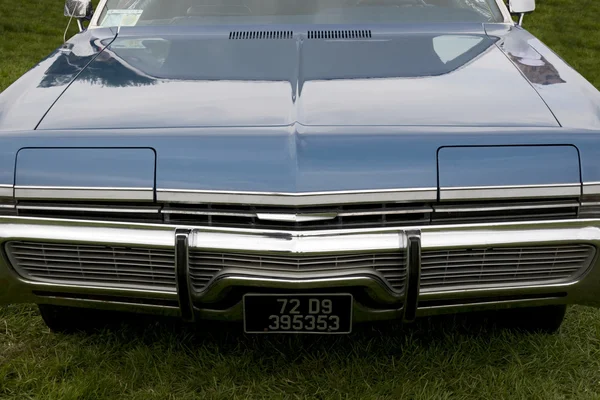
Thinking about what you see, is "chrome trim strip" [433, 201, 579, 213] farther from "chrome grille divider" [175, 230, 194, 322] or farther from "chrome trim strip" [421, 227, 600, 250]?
"chrome grille divider" [175, 230, 194, 322]

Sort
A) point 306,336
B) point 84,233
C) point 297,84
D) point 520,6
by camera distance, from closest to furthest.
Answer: point 84,233
point 297,84
point 306,336
point 520,6

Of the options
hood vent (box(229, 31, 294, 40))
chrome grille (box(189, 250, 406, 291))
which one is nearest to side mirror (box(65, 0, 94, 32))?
hood vent (box(229, 31, 294, 40))

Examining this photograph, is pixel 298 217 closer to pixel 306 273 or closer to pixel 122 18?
pixel 306 273

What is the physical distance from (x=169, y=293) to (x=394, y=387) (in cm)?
91

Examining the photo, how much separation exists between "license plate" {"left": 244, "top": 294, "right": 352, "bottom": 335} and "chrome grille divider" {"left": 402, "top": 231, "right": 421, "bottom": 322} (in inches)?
7.3

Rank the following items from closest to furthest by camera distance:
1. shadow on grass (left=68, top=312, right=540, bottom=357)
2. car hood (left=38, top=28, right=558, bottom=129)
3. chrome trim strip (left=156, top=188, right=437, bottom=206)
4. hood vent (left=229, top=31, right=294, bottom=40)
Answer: chrome trim strip (left=156, top=188, right=437, bottom=206), car hood (left=38, top=28, right=558, bottom=129), shadow on grass (left=68, top=312, right=540, bottom=357), hood vent (left=229, top=31, right=294, bottom=40)

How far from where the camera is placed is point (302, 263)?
2238 mm

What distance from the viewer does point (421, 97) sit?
2.54 m

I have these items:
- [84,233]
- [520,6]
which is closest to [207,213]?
[84,233]

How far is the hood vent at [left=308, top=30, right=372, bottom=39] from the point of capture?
3230mm

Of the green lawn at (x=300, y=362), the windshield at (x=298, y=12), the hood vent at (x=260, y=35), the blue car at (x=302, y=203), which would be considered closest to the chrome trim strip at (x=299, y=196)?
the blue car at (x=302, y=203)

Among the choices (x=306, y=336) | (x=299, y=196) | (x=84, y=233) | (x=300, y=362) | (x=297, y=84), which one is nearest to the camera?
(x=299, y=196)

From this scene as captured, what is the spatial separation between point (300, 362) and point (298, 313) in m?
0.60

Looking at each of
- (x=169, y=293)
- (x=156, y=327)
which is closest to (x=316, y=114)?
(x=169, y=293)
